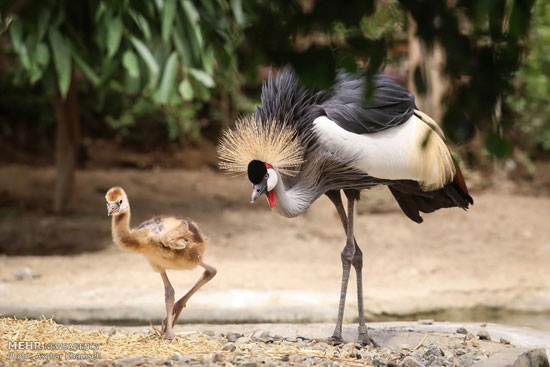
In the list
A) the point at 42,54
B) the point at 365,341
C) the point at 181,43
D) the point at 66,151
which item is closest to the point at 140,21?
the point at 181,43

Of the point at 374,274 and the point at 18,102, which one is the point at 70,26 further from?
the point at 18,102

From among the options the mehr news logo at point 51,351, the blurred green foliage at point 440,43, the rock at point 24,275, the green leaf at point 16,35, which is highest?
the green leaf at point 16,35

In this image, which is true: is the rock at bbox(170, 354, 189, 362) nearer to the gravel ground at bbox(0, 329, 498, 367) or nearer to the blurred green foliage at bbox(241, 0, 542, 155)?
the gravel ground at bbox(0, 329, 498, 367)

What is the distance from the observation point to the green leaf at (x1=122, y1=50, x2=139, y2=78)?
6809mm

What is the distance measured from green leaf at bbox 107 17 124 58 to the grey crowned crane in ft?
9.60

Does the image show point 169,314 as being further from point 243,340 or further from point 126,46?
point 126,46

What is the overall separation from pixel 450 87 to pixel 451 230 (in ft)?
22.8

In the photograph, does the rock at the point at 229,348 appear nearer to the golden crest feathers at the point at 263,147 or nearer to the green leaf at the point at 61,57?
the golden crest feathers at the point at 263,147

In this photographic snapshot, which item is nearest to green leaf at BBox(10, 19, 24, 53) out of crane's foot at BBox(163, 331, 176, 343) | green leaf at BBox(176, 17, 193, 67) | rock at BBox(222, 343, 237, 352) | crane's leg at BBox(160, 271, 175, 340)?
green leaf at BBox(176, 17, 193, 67)

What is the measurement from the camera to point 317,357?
368 centimetres

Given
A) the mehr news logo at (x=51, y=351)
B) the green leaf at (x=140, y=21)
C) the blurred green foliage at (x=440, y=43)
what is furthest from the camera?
the green leaf at (x=140, y=21)

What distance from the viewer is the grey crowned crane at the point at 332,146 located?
3.89 meters

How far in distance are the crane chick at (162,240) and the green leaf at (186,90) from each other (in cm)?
324

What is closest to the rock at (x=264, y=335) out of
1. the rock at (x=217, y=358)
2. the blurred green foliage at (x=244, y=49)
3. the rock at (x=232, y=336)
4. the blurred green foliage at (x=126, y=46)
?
the rock at (x=232, y=336)
